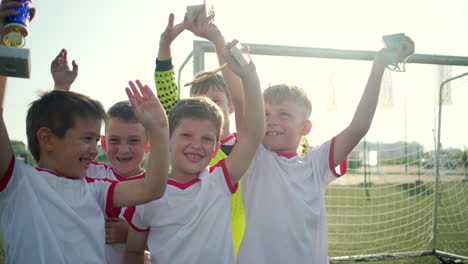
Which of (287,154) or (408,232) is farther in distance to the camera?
(408,232)

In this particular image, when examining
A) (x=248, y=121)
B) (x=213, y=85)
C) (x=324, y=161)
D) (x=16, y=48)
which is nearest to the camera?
(x=16, y=48)

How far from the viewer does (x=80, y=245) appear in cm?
134

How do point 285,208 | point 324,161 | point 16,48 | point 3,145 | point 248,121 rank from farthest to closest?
point 324,161
point 285,208
point 248,121
point 3,145
point 16,48

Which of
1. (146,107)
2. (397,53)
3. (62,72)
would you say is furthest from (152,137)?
(397,53)

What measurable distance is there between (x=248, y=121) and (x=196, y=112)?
0.74 feet

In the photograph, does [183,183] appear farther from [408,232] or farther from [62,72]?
[408,232]

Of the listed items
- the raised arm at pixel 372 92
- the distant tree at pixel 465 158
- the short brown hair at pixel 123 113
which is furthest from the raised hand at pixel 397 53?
the distant tree at pixel 465 158

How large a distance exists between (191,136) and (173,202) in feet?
0.89

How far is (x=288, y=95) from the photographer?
6.22ft

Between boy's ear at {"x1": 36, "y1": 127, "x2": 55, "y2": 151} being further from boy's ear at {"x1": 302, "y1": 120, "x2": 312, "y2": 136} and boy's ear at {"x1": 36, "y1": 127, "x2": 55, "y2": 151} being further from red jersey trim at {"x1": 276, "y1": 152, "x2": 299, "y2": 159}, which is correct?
boy's ear at {"x1": 302, "y1": 120, "x2": 312, "y2": 136}

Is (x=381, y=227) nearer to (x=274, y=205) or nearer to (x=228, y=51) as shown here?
(x=274, y=205)

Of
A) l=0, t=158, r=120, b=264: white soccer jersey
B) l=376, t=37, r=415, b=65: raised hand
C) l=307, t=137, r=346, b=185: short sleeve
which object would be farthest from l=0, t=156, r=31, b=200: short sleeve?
l=376, t=37, r=415, b=65: raised hand

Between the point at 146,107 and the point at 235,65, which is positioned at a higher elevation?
the point at 235,65

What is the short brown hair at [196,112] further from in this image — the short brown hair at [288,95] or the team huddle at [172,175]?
the short brown hair at [288,95]
